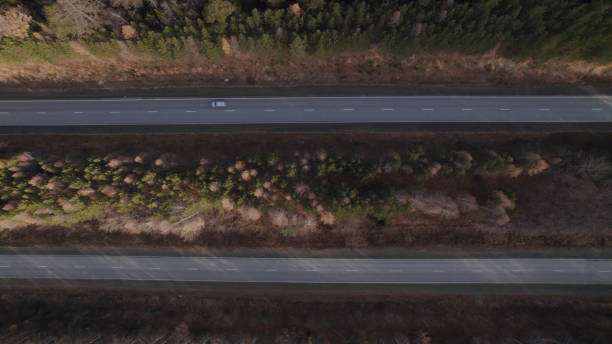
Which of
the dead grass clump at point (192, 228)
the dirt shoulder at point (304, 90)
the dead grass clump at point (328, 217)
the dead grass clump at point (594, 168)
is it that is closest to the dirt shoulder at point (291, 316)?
the dead grass clump at point (192, 228)

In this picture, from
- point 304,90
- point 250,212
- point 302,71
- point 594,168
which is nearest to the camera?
point 250,212

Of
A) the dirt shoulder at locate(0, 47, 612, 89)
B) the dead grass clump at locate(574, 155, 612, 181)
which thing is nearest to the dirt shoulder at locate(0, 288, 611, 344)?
the dead grass clump at locate(574, 155, 612, 181)

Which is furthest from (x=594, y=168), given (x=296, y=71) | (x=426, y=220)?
(x=296, y=71)

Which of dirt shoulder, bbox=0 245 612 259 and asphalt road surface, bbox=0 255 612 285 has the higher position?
dirt shoulder, bbox=0 245 612 259

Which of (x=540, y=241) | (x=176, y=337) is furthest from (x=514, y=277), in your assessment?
(x=176, y=337)

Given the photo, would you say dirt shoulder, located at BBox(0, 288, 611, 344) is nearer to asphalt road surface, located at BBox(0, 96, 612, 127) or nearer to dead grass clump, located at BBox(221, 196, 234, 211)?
dead grass clump, located at BBox(221, 196, 234, 211)

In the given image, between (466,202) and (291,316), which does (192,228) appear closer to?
(291,316)
